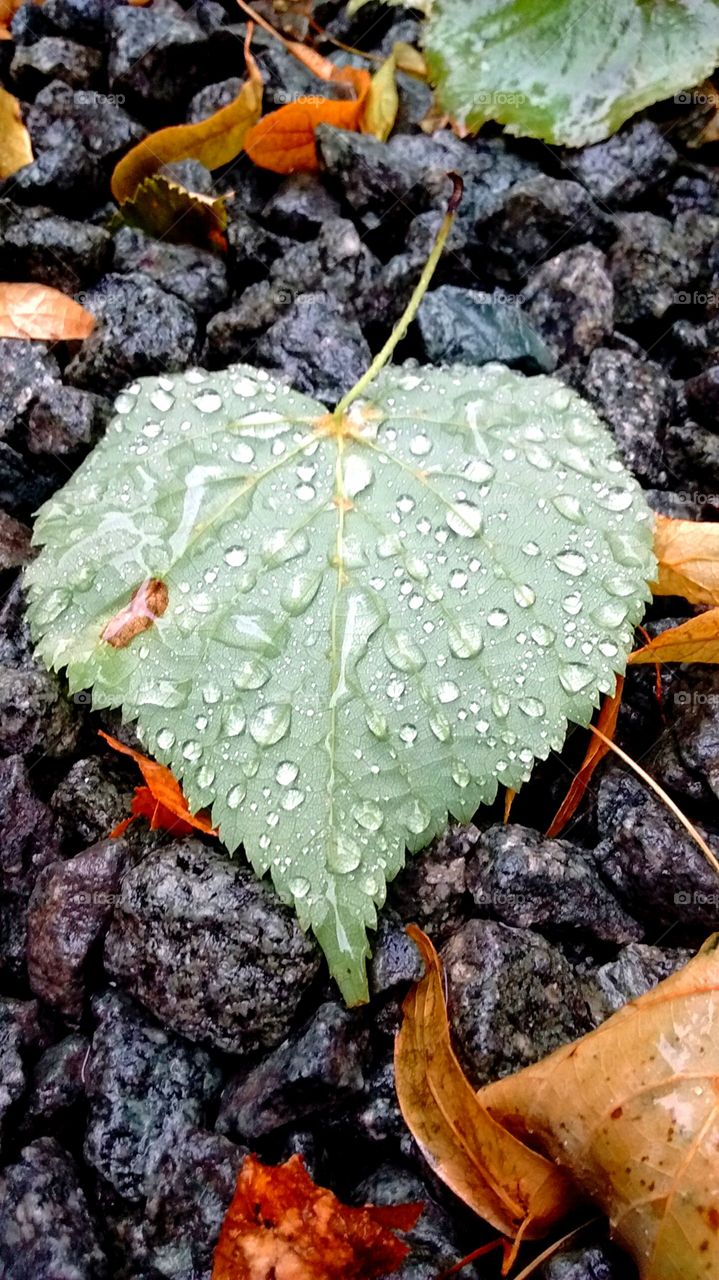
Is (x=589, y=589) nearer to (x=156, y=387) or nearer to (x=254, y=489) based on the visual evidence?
(x=254, y=489)

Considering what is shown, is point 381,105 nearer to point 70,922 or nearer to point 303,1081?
point 70,922

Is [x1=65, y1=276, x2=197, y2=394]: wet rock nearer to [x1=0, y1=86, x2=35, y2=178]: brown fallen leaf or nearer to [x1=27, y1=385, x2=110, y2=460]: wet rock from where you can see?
[x1=27, y1=385, x2=110, y2=460]: wet rock

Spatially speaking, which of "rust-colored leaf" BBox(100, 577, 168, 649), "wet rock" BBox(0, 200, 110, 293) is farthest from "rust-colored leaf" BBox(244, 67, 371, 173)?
"rust-colored leaf" BBox(100, 577, 168, 649)

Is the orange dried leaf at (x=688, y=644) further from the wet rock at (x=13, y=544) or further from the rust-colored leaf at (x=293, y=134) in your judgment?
the rust-colored leaf at (x=293, y=134)

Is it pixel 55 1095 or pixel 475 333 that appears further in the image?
pixel 475 333

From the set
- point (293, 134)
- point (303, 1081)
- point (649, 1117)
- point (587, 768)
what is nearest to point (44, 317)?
point (293, 134)

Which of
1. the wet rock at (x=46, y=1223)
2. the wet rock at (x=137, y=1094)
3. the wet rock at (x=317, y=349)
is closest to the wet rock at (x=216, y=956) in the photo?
the wet rock at (x=137, y=1094)
